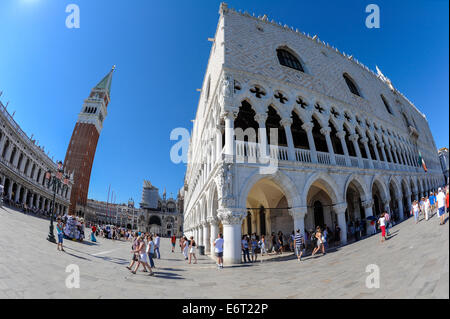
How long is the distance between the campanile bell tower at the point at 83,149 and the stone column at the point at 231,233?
219 feet

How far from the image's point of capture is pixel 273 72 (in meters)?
14.1

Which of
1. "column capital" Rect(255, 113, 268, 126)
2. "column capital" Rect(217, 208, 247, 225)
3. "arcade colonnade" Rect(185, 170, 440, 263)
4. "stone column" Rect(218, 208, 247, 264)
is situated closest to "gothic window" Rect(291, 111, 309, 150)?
"arcade colonnade" Rect(185, 170, 440, 263)

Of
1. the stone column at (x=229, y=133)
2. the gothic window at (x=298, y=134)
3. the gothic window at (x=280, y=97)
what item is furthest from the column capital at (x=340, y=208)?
the gothic window at (x=280, y=97)

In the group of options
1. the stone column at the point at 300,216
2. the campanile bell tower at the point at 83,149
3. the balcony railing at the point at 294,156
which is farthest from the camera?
the campanile bell tower at the point at 83,149

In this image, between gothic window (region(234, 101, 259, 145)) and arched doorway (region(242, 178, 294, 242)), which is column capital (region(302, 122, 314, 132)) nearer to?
gothic window (region(234, 101, 259, 145))

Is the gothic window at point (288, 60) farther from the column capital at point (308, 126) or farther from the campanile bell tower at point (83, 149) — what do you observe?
the campanile bell tower at point (83, 149)

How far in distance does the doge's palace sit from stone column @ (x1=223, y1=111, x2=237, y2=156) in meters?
0.05

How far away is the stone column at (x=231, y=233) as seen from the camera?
9.45 metres

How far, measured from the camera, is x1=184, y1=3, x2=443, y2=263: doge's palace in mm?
10820

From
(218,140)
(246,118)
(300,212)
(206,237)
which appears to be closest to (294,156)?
(300,212)

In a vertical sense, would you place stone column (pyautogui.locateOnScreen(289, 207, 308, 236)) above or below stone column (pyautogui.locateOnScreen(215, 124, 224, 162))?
below

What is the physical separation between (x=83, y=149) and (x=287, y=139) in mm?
69270

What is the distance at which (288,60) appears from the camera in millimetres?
16531
